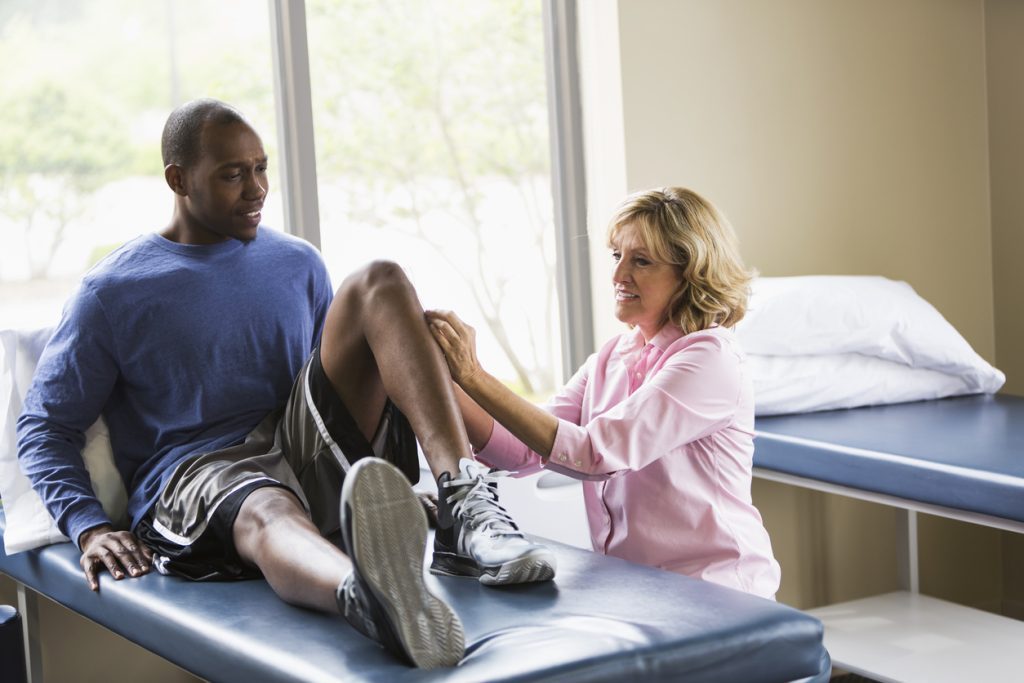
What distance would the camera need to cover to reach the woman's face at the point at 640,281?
2056 millimetres

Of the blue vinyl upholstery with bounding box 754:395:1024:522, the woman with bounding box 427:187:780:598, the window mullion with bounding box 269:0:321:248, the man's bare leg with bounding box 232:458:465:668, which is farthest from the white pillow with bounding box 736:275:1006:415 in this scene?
the man's bare leg with bounding box 232:458:465:668

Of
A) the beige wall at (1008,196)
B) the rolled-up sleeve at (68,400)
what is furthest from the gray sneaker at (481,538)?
the beige wall at (1008,196)

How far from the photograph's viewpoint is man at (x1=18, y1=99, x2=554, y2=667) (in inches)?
69.2

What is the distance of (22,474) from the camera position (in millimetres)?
2221

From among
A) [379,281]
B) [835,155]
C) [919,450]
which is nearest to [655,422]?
[379,281]

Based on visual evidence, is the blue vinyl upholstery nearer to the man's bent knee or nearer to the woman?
the woman

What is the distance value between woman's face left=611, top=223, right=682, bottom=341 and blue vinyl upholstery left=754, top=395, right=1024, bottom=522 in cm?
73

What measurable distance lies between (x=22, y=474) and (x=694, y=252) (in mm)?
1335

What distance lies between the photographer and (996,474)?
2.27 m

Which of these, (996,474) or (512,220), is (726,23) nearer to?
(512,220)

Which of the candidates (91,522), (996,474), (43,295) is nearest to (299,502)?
(91,522)

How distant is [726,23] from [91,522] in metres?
2.24

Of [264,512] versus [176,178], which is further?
[176,178]

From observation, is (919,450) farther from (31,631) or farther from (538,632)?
(31,631)
